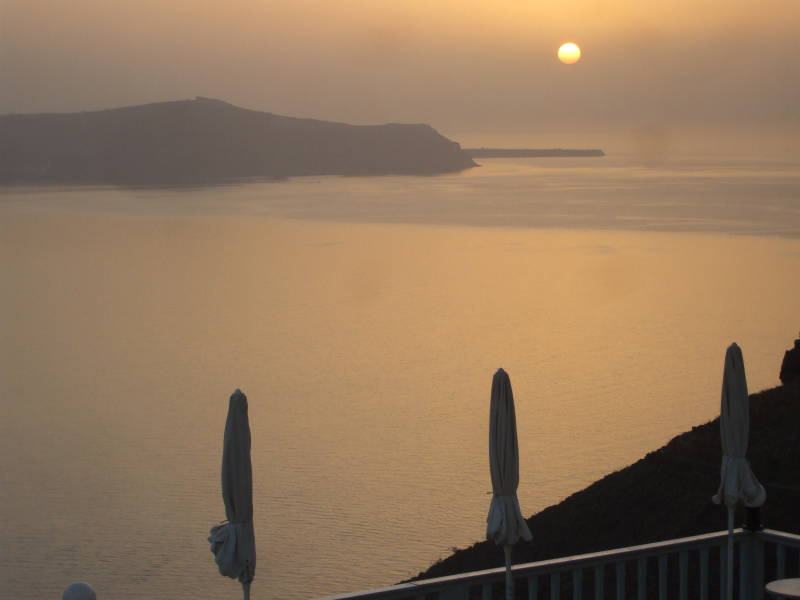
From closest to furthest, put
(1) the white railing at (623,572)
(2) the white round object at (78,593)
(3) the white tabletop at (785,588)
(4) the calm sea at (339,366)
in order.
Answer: (2) the white round object at (78,593) → (1) the white railing at (623,572) → (3) the white tabletop at (785,588) → (4) the calm sea at (339,366)

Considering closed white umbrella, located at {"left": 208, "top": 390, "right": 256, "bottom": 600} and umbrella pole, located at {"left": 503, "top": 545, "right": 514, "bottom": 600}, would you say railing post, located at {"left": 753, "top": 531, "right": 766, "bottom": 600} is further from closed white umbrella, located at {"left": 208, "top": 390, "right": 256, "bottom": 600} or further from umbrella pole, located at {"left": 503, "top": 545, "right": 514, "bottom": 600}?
closed white umbrella, located at {"left": 208, "top": 390, "right": 256, "bottom": 600}

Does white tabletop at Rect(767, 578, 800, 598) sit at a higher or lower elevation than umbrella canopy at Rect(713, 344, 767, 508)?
lower

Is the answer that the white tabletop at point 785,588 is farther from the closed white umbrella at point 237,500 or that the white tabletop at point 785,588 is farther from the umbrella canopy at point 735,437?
the closed white umbrella at point 237,500

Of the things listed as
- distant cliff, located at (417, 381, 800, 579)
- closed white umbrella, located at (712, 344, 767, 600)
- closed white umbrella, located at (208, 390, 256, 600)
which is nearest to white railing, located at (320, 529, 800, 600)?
closed white umbrella, located at (712, 344, 767, 600)

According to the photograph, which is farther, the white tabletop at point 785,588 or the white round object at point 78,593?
the white tabletop at point 785,588

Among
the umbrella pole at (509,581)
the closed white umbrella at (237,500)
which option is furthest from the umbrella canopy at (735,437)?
the closed white umbrella at (237,500)
